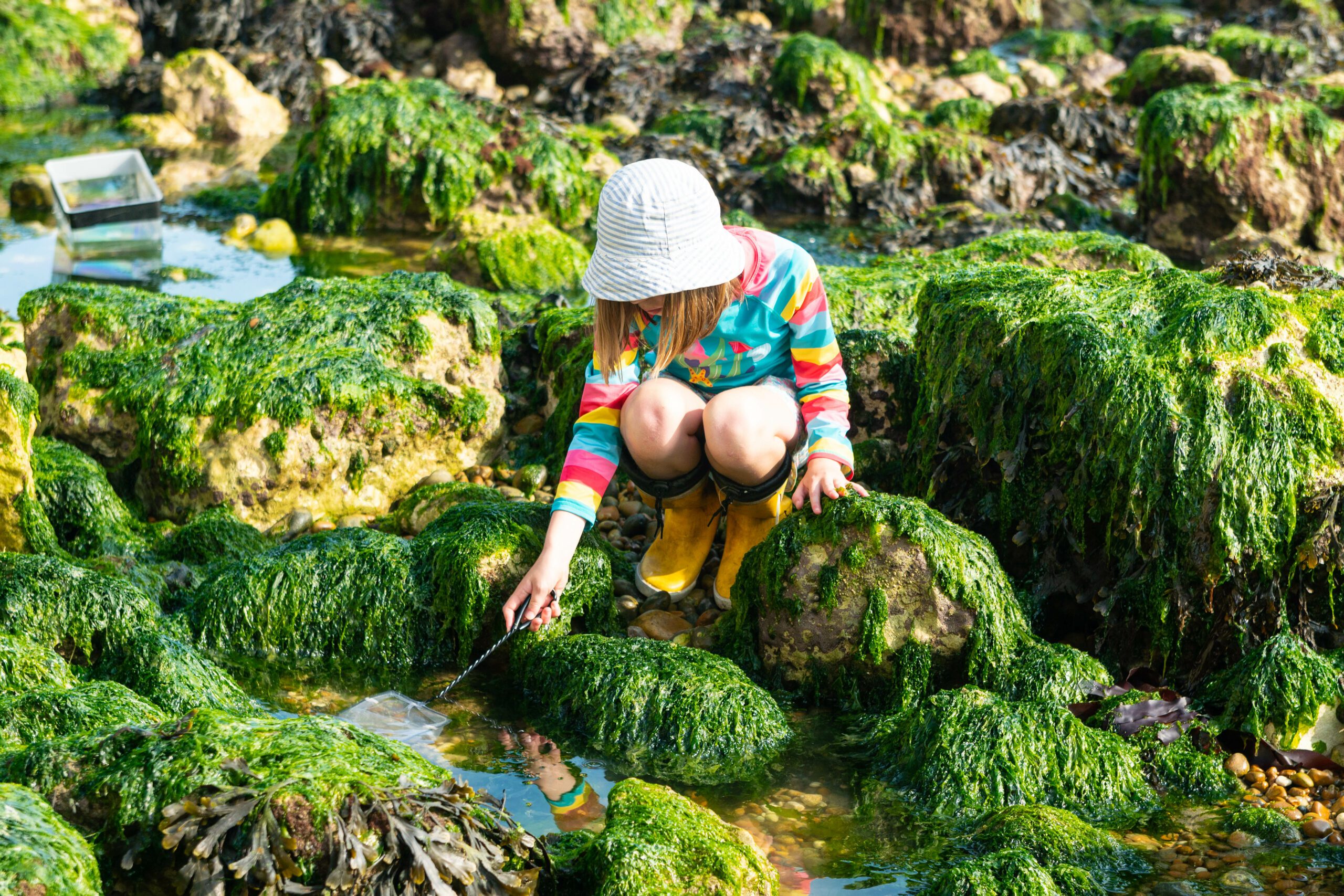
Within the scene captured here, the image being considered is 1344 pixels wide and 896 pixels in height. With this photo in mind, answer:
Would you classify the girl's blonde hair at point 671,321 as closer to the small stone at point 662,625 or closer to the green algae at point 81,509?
the small stone at point 662,625

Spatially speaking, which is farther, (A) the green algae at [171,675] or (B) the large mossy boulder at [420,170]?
(B) the large mossy boulder at [420,170]

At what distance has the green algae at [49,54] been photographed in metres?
14.9

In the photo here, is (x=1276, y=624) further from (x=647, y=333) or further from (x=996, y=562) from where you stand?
(x=647, y=333)

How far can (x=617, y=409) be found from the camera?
4.08 m

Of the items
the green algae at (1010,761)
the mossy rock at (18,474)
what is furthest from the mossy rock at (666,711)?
the mossy rock at (18,474)

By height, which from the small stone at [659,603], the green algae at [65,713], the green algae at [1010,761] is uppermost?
the green algae at [65,713]

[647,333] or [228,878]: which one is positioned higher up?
[647,333]

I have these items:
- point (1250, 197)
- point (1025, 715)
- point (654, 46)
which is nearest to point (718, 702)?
point (1025, 715)

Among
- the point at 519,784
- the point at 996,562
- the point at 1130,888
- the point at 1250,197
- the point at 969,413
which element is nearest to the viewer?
the point at 1130,888

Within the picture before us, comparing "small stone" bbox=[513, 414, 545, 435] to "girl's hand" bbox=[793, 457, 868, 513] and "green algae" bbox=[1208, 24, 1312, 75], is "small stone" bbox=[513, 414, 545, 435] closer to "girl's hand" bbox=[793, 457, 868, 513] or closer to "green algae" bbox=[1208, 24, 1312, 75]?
"girl's hand" bbox=[793, 457, 868, 513]

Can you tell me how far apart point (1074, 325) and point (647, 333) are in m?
1.42

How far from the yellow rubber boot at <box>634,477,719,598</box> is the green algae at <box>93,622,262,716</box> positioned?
1.43 m

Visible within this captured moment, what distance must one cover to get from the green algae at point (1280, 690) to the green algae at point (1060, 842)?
715 mm

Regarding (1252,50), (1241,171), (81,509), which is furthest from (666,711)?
(1252,50)
